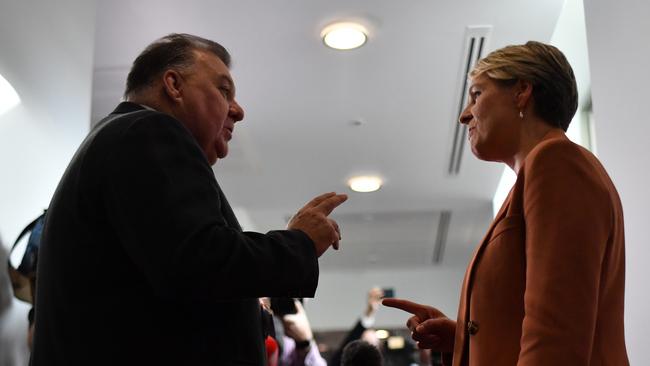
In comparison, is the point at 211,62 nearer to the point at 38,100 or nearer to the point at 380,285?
the point at 38,100

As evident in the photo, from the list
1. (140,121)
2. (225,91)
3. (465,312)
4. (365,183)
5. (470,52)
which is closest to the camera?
(140,121)

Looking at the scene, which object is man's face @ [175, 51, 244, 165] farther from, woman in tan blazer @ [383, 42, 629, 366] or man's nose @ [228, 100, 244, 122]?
woman in tan blazer @ [383, 42, 629, 366]

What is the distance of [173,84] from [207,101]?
0.21 ft

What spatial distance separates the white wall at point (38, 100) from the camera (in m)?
2.02

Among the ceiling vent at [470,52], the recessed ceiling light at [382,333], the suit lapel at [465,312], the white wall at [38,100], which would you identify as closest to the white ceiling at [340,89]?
the ceiling vent at [470,52]

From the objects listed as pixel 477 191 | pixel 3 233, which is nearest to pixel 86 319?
pixel 3 233

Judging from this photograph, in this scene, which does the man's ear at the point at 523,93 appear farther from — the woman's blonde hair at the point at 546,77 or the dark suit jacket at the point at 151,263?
the dark suit jacket at the point at 151,263

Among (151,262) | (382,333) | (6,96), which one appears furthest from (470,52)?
(382,333)

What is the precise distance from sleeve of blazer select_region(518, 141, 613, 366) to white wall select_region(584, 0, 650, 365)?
84 centimetres

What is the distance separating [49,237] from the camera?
42.2 inches

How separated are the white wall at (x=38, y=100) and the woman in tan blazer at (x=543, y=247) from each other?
1326 millimetres

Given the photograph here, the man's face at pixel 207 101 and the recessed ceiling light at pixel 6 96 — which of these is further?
the recessed ceiling light at pixel 6 96

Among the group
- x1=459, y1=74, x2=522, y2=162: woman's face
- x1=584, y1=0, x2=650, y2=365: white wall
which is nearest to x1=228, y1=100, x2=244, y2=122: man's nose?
x1=459, y1=74, x2=522, y2=162: woman's face

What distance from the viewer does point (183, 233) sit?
95 centimetres
